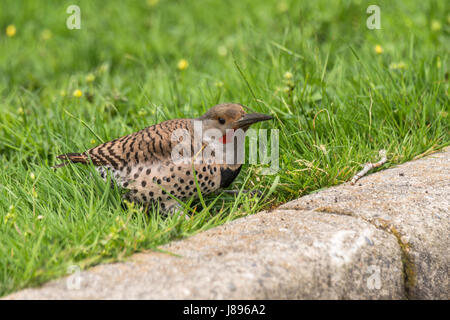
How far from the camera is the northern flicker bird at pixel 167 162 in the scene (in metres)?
3.69

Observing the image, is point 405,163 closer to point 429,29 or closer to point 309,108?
point 309,108

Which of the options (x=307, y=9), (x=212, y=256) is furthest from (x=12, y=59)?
(x=212, y=256)

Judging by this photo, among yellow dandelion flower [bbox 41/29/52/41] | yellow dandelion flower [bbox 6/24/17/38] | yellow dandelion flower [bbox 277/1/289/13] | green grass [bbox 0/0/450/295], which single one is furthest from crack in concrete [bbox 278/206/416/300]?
yellow dandelion flower [bbox 41/29/52/41]

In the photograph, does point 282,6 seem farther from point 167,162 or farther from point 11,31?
point 167,162

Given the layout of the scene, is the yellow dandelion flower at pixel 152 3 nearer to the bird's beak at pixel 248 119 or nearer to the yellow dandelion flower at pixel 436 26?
the yellow dandelion flower at pixel 436 26

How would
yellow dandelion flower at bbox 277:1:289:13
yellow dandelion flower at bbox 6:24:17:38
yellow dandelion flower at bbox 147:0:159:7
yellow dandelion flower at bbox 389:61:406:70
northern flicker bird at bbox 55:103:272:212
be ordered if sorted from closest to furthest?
northern flicker bird at bbox 55:103:272:212
yellow dandelion flower at bbox 389:61:406:70
yellow dandelion flower at bbox 6:24:17:38
yellow dandelion flower at bbox 277:1:289:13
yellow dandelion flower at bbox 147:0:159:7

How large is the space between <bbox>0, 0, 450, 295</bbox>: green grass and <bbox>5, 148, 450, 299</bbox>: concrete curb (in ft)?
0.70

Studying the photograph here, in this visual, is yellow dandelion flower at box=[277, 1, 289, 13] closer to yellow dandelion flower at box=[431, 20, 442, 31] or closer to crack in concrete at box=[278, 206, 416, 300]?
yellow dandelion flower at box=[431, 20, 442, 31]

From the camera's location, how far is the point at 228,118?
3.93 meters

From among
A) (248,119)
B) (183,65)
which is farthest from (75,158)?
(183,65)

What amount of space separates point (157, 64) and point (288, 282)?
465 cm

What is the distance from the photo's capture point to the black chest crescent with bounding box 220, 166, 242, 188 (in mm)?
3781

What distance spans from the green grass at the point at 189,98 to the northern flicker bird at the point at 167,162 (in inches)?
4.8

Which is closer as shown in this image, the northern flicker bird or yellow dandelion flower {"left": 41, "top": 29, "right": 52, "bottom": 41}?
the northern flicker bird
